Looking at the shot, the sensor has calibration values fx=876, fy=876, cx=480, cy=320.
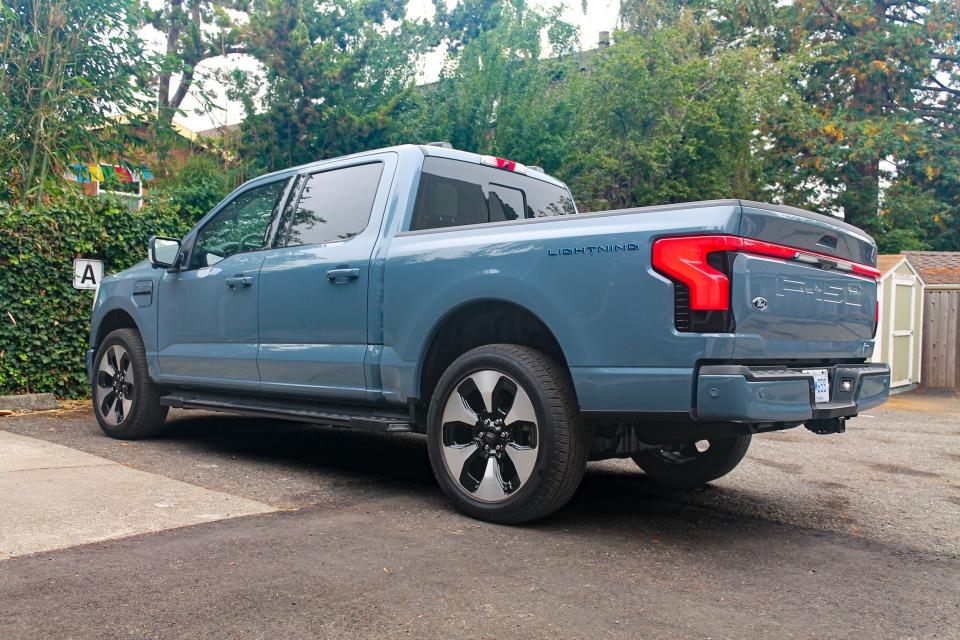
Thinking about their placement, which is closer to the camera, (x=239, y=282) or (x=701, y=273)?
(x=701, y=273)

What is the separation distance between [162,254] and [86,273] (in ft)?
10.5

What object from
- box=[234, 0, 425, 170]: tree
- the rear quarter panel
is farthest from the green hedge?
box=[234, 0, 425, 170]: tree

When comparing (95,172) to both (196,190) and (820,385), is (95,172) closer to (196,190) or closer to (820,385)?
(196,190)

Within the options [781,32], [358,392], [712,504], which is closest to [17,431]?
[358,392]

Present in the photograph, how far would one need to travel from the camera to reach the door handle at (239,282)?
5.72 m

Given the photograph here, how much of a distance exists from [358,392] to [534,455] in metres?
1.32

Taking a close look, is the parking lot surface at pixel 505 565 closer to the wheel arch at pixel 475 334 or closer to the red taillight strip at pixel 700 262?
the wheel arch at pixel 475 334

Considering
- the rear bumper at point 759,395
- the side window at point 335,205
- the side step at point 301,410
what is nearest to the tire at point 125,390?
the side step at point 301,410

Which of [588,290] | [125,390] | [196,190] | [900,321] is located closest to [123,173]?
[196,190]

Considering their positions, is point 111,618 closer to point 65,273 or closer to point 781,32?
point 65,273

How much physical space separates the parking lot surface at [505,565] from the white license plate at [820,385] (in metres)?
0.71

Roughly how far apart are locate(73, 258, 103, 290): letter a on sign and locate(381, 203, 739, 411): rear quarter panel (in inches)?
226

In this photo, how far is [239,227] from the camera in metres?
6.13

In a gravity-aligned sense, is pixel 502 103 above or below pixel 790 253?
above
